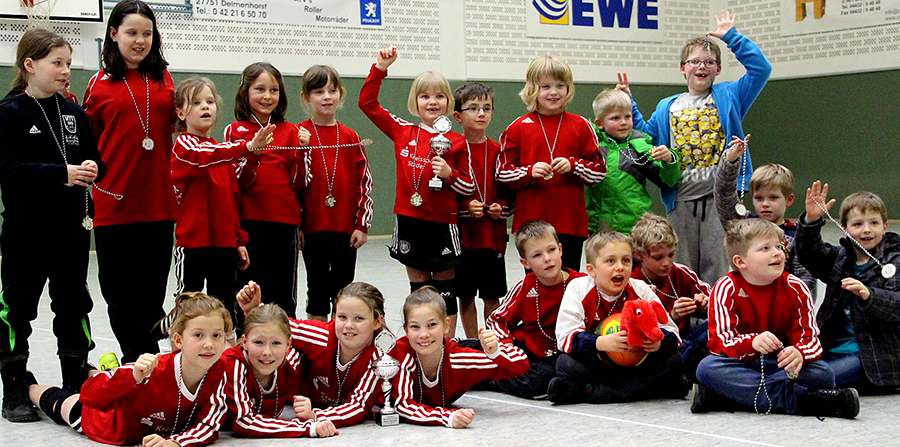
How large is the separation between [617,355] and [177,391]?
163cm

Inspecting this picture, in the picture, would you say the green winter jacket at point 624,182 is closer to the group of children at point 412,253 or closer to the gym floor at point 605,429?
the group of children at point 412,253

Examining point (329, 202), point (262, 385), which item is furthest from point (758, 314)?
point (329, 202)

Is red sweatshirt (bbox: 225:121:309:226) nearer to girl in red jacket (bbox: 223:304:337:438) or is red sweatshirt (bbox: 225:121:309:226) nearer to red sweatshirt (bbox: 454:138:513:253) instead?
red sweatshirt (bbox: 454:138:513:253)

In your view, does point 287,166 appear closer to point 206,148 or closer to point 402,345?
point 206,148

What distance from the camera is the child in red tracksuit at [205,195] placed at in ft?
12.4

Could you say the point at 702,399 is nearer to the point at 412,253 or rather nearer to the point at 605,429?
the point at 605,429

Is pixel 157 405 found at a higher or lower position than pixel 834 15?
lower

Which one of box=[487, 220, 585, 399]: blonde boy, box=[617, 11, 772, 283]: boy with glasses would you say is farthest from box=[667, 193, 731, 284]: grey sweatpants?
box=[487, 220, 585, 399]: blonde boy

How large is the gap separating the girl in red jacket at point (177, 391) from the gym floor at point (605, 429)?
12 centimetres

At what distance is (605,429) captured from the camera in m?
3.09

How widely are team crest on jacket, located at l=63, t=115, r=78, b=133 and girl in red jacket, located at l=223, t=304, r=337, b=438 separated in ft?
3.43

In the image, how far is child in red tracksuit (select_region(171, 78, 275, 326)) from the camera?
377 cm

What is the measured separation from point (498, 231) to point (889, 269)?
1819 millimetres

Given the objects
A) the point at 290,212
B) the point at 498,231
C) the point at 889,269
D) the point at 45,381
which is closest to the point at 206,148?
the point at 290,212
